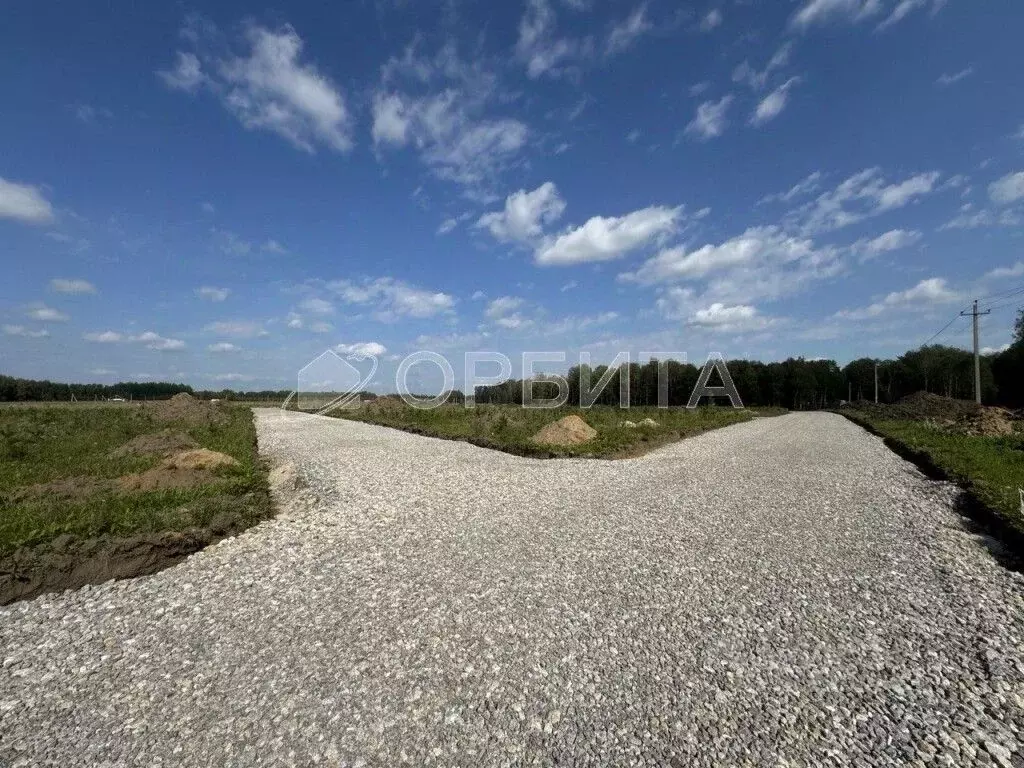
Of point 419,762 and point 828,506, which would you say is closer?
point 419,762

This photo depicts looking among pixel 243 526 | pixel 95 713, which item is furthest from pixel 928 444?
pixel 95 713

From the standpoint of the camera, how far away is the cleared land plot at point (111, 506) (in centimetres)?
585

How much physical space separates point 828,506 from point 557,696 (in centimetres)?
753

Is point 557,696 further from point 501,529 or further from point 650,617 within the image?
point 501,529

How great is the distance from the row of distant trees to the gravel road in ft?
194

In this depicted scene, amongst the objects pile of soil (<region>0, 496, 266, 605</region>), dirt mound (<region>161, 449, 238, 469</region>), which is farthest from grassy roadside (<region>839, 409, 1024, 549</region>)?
dirt mound (<region>161, 449, 238, 469</region>)

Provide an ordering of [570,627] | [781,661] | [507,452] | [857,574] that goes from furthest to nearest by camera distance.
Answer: [507,452] → [857,574] → [570,627] → [781,661]

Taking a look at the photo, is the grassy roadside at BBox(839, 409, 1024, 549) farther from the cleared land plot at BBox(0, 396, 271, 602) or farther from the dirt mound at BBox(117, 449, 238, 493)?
the dirt mound at BBox(117, 449, 238, 493)

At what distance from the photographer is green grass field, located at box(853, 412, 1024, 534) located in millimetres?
8855

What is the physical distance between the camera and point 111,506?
786 centimetres

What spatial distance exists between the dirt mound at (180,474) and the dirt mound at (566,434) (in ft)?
33.1

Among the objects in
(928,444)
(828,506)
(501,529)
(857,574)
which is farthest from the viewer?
(928,444)

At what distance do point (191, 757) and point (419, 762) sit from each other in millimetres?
1344

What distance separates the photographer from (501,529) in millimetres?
7633
